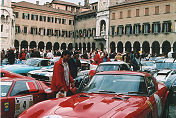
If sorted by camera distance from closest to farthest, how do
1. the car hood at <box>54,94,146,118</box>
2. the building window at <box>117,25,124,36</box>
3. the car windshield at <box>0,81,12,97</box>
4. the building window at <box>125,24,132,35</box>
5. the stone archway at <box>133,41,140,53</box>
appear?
1. the car hood at <box>54,94,146,118</box>
2. the car windshield at <box>0,81,12,97</box>
3. the stone archway at <box>133,41,140,53</box>
4. the building window at <box>125,24,132,35</box>
5. the building window at <box>117,25,124,36</box>

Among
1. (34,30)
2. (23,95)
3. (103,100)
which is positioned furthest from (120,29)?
(103,100)

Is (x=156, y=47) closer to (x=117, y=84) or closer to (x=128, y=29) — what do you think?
(x=128, y=29)

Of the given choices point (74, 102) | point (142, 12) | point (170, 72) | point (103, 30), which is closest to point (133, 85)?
point (74, 102)

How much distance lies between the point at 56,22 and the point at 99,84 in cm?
5483

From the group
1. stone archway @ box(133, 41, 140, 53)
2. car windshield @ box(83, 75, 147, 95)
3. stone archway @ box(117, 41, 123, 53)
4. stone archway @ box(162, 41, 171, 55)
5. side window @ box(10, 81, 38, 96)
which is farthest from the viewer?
stone archway @ box(117, 41, 123, 53)

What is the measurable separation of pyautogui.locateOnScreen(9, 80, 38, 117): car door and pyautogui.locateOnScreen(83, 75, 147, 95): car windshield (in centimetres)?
158

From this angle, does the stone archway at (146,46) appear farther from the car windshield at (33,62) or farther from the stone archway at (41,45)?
the car windshield at (33,62)

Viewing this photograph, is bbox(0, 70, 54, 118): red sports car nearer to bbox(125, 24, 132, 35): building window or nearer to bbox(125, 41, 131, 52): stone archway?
bbox(125, 24, 132, 35): building window

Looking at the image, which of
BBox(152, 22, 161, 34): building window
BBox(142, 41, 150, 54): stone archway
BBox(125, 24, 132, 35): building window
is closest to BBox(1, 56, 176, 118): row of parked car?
BBox(152, 22, 161, 34): building window

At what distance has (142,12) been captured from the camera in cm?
4488

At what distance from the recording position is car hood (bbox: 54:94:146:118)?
3.49m

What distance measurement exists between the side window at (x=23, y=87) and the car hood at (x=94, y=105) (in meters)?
1.84

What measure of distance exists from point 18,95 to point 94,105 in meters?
2.44

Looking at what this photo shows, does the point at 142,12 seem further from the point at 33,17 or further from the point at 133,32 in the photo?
the point at 33,17
